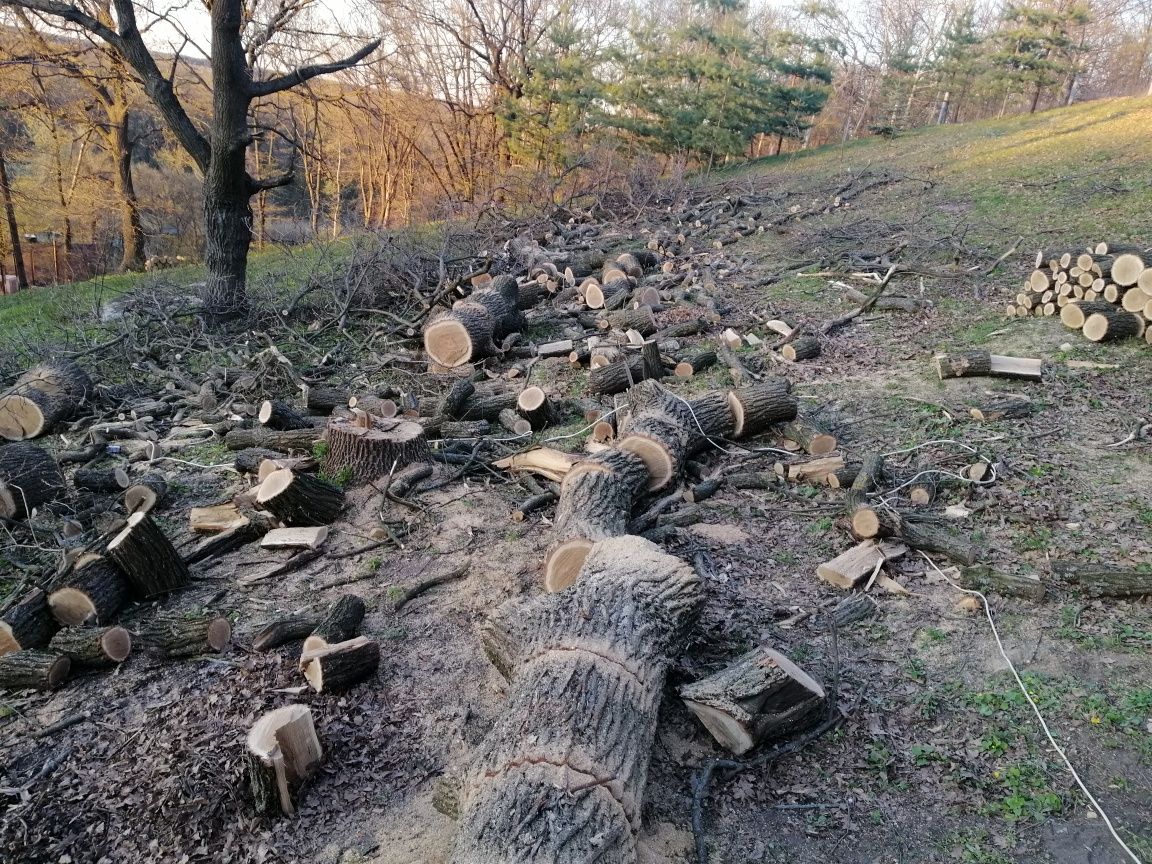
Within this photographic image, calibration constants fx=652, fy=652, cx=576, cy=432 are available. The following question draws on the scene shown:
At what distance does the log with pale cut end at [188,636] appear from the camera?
3211 mm

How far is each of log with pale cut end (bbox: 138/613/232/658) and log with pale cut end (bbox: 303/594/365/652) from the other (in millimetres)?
426

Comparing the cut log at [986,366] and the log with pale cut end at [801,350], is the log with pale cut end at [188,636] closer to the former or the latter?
the log with pale cut end at [801,350]

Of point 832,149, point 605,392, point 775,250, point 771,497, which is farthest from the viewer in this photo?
point 832,149

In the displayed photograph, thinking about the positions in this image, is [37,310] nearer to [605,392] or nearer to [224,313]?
[224,313]

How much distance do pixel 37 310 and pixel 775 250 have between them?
1275cm

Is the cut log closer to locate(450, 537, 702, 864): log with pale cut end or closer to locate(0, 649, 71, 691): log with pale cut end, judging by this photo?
locate(450, 537, 702, 864): log with pale cut end

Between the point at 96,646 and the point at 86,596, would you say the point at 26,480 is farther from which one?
the point at 96,646

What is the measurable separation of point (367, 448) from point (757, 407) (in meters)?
3.00

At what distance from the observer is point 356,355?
26.0 feet

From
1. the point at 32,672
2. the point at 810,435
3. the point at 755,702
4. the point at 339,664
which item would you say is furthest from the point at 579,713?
the point at 810,435

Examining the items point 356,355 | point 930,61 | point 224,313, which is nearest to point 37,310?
point 224,313

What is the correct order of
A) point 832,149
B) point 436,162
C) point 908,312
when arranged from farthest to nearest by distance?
point 832,149 → point 436,162 → point 908,312

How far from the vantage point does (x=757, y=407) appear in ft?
16.8

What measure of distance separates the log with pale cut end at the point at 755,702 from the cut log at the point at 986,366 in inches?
160
